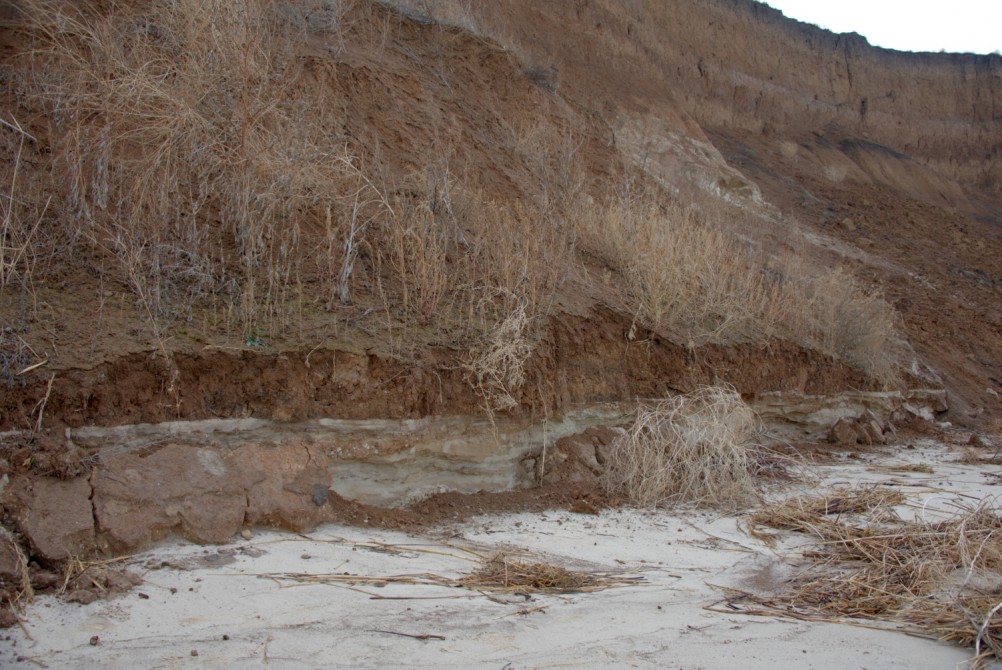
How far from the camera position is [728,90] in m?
22.2

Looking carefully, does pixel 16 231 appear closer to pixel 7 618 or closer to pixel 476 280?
pixel 7 618

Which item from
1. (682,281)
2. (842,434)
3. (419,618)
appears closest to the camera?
(419,618)

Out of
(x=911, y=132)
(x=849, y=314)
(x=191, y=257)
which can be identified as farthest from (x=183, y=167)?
(x=911, y=132)

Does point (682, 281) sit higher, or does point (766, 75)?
point (766, 75)

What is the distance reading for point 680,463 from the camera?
20.3ft

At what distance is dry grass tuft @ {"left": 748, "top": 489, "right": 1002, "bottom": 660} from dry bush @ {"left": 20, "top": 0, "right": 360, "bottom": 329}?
3.92 m

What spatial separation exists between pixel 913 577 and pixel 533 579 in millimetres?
1989

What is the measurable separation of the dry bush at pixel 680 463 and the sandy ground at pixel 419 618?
47.6 inches

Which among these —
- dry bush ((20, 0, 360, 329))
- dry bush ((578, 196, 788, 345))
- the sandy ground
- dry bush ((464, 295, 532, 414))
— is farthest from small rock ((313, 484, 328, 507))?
dry bush ((578, 196, 788, 345))

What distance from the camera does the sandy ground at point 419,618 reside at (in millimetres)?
3131

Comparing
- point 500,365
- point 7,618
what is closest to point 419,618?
point 7,618

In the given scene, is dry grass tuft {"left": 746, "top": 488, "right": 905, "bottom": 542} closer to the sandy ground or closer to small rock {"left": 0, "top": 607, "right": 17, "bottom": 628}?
the sandy ground

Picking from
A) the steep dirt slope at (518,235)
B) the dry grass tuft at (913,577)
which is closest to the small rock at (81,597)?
the steep dirt slope at (518,235)

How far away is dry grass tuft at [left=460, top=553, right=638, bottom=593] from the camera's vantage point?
158 inches
